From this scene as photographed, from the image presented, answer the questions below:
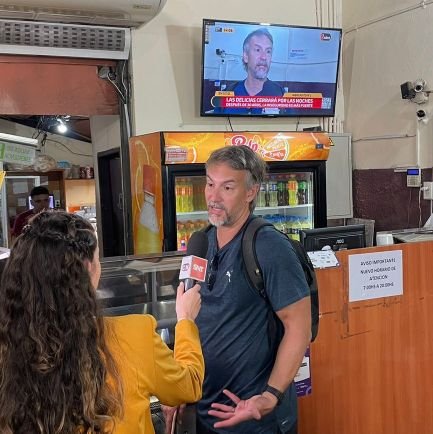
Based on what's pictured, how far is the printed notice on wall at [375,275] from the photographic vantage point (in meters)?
2.74

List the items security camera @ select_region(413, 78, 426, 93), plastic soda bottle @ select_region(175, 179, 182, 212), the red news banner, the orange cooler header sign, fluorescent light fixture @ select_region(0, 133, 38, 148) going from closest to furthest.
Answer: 1. fluorescent light fixture @ select_region(0, 133, 38, 148)
2. the orange cooler header sign
3. plastic soda bottle @ select_region(175, 179, 182, 212)
4. security camera @ select_region(413, 78, 426, 93)
5. the red news banner

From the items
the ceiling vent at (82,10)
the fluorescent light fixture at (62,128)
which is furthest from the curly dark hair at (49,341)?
the fluorescent light fixture at (62,128)

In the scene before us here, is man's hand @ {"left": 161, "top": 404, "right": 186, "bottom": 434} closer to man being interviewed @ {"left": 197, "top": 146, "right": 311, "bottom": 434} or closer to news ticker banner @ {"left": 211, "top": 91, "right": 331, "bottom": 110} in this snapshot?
man being interviewed @ {"left": 197, "top": 146, "right": 311, "bottom": 434}

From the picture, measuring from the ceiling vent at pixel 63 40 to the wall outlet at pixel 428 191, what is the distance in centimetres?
Answer: 274

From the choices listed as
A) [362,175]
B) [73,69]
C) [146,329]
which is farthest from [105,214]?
[146,329]

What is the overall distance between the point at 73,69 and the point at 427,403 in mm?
3579

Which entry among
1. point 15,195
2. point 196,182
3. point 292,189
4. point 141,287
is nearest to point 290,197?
point 292,189

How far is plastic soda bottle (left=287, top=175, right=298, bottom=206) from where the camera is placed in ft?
15.7

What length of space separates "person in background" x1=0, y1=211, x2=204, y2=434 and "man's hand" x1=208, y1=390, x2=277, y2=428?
0.55m

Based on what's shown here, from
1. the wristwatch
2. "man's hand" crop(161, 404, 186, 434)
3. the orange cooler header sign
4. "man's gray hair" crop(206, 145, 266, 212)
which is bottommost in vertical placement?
"man's hand" crop(161, 404, 186, 434)

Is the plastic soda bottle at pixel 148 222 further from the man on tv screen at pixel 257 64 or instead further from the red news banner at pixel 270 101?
the man on tv screen at pixel 257 64

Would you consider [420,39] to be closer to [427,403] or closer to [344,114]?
[344,114]

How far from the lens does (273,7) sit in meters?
5.25

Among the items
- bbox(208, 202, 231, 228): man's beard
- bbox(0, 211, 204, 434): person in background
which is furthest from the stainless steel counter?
bbox(0, 211, 204, 434): person in background
